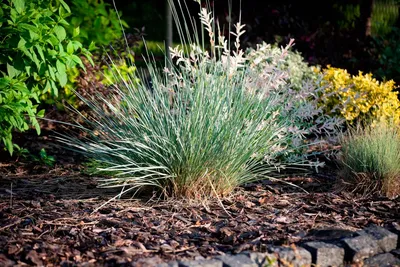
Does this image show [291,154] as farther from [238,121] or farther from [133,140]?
[133,140]

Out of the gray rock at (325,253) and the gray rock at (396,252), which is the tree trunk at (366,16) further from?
the gray rock at (325,253)

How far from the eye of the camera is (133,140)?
4344 millimetres

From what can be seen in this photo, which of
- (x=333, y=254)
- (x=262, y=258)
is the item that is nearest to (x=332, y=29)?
(x=333, y=254)

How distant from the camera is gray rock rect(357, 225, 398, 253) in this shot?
373cm

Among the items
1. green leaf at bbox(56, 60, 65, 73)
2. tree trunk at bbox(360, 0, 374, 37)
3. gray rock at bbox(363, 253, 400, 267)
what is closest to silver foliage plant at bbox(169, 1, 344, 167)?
green leaf at bbox(56, 60, 65, 73)

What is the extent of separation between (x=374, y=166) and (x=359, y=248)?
4.24ft

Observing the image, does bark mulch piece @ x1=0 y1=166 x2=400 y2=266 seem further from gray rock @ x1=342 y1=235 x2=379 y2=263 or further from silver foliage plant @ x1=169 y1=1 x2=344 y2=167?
silver foliage plant @ x1=169 y1=1 x2=344 y2=167

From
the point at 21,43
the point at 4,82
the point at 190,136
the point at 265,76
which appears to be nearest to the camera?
the point at 190,136

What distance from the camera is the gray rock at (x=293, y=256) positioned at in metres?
3.35

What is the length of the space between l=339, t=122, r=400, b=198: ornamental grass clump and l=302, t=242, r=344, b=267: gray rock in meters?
1.26

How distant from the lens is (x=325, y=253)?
3.47m

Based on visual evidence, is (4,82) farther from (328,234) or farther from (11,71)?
(328,234)

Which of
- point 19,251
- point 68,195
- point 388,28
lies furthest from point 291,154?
point 388,28

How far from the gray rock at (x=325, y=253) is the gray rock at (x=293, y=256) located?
4 cm
